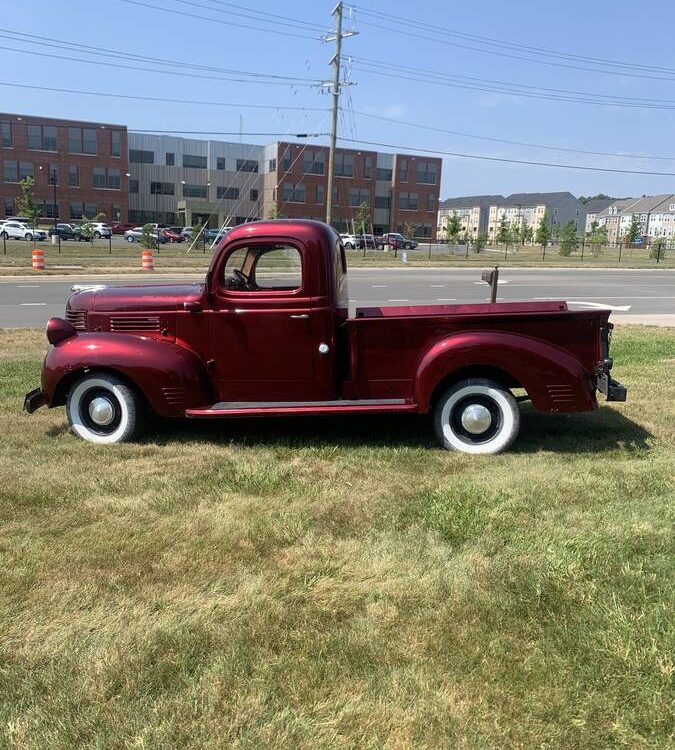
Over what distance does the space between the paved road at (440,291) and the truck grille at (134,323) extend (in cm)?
830

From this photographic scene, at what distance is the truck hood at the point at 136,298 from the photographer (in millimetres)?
5235

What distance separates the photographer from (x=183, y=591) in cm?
310

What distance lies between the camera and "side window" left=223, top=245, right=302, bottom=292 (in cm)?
509

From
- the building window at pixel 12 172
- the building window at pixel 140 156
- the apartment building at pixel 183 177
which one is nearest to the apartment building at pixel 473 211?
the apartment building at pixel 183 177

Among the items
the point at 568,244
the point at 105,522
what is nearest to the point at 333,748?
the point at 105,522

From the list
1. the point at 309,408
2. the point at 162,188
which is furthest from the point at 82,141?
the point at 309,408

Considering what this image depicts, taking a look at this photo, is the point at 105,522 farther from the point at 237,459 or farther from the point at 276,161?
the point at 276,161

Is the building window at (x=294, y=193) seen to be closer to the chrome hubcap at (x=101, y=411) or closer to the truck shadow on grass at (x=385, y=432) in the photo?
the truck shadow on grass at (x=385, y=432)

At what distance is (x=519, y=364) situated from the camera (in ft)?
16.1

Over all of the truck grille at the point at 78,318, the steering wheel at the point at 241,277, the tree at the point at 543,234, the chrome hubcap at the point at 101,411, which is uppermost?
the tree at the point at 543,234

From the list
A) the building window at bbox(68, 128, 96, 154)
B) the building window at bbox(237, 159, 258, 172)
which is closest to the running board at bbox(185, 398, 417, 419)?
the building window at bbox(68, 128, 96, 154)

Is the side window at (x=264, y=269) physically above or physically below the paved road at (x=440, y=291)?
above

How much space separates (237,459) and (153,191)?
81486 millimetres

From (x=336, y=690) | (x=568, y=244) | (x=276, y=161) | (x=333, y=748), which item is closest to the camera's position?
(x=333, y=748)
